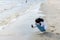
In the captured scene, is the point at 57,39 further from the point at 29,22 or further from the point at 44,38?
the point at 29,22

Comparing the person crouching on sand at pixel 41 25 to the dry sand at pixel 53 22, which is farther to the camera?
the person crouching on sand at pixel 41 25

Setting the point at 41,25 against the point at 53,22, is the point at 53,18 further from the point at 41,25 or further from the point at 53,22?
the point at 41,25

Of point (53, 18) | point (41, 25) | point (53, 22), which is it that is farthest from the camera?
point (53, 18)

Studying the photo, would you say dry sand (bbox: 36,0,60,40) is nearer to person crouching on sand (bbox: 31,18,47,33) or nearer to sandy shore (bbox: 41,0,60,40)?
sandy shore (bbox: 41,0,60,40)

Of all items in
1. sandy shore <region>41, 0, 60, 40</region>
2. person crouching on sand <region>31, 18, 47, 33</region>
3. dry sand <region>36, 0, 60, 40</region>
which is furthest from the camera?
sandy shore <region>41, 0, 60, 40</region>

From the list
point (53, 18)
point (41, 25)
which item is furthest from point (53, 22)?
point (41, 25)

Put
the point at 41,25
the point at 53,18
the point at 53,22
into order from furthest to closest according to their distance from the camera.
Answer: the point at 53,18 → the point at 53,22 → the point at 41,25

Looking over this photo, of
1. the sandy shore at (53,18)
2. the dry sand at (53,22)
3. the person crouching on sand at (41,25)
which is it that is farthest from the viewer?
the sandy shore at (53,18)

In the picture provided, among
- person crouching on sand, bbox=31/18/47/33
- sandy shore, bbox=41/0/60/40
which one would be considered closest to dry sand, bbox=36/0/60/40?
sandy shore, bbox=41/0/60/40

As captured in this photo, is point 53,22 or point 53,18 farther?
point 53,18

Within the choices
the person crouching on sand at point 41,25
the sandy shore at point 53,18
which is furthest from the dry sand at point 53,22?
the person crouching on sand at point 41,25

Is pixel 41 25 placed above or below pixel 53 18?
below

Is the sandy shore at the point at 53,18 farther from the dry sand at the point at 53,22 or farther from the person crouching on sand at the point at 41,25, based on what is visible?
the person crouching on sand at the point at 41,25

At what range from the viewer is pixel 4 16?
22.4ft
